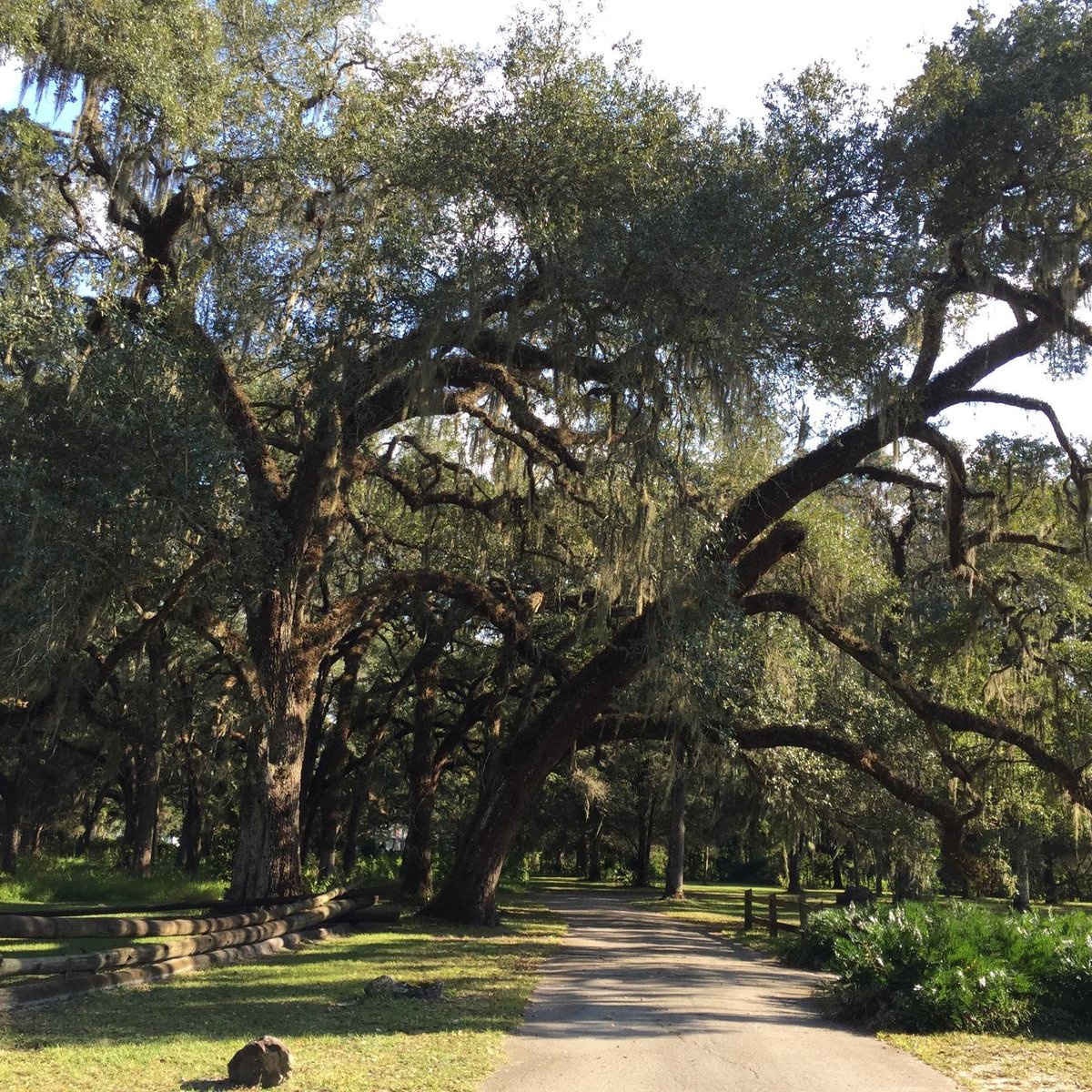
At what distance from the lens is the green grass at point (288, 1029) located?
5871 mm

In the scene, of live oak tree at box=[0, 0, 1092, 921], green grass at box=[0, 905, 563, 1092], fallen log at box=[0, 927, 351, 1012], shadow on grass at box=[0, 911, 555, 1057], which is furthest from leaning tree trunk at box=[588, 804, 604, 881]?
green grass at box=[0, 905, 563, 1092]

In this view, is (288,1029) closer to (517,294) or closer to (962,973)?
(962,973)

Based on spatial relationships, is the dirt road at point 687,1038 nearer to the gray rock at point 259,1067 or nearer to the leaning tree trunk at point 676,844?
the gray rock at point 259,1067

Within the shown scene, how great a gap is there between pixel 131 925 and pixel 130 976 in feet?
2.07

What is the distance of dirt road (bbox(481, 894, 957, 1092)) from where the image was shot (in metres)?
6.32

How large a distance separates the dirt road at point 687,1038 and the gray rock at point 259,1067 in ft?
4.07

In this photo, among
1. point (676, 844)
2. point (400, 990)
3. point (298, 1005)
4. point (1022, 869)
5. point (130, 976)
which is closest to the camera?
point (298, 1005)

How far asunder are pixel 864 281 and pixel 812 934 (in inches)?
343

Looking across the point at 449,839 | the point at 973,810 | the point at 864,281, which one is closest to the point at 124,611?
the point at 864,281

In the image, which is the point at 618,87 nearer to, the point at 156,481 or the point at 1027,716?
the point at 156,481

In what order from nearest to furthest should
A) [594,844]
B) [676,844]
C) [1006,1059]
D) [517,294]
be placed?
1. [1006,1059]
2. [517,294]
3. [676,844]
4. [594,844]

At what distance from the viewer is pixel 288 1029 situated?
7430 mm

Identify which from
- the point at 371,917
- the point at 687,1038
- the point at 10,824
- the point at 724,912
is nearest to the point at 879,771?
the point at 687,1038

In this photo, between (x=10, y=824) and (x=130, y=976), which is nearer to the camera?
(x=130, y=976)
